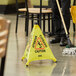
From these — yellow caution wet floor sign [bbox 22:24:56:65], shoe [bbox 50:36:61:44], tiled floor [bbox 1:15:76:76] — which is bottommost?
shoe [bbox 50:36:61:44]

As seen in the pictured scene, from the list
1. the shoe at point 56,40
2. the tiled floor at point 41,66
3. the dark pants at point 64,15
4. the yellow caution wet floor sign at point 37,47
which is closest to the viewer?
the tiled floor at point 41,66

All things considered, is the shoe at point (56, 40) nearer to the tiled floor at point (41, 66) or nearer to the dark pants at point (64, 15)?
the dark pants at point (64, 15)

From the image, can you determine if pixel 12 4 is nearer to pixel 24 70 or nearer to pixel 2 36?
pixel 24 70

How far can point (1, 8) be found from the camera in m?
11.1

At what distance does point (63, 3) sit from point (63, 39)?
0.56 m

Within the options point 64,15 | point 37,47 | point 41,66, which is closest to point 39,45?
point 37,47

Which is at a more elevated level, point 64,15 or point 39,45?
point 64,15

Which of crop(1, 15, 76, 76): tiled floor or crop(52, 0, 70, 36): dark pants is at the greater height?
crop(52, 0, 70, 36): dark pants

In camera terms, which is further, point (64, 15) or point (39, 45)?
point (64, 15)

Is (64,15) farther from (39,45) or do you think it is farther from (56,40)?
(39,45)

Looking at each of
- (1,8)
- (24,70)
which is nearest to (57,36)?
(24,70)

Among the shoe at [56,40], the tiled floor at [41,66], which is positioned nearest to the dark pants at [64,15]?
the shoe at [56,40]

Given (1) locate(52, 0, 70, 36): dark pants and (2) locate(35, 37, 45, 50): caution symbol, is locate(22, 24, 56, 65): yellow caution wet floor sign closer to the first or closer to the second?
(2) locate(35, 37, 45, 50): caution symbol

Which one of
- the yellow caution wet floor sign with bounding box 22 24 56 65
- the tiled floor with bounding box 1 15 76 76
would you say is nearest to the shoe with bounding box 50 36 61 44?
the tiled floor with bounding box 1 15 76 76
